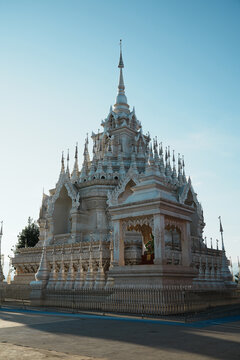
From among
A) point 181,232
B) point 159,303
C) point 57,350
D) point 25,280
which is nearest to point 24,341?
point 57,350

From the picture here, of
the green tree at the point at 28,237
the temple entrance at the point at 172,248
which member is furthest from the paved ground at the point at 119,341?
the green tree at the point at 28,237

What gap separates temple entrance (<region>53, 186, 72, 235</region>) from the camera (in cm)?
3250

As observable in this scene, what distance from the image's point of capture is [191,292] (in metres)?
13.4

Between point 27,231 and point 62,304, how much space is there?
36.3m

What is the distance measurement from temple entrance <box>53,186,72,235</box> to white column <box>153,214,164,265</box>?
18.7 m

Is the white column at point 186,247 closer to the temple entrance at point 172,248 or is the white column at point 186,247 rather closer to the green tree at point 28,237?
the temple entrance at point 172,248

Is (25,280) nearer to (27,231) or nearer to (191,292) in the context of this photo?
(191,292)

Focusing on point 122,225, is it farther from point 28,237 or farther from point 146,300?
point 28,237

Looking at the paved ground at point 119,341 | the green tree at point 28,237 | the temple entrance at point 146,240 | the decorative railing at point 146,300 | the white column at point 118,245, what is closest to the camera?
the paved ground at point 119,341

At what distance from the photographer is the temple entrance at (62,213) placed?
32500 millimetres

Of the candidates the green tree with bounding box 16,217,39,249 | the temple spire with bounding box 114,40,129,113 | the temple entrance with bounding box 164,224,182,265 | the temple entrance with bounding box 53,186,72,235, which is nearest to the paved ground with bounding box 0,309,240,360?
the temple entrance with bounding box 164,224,182,265

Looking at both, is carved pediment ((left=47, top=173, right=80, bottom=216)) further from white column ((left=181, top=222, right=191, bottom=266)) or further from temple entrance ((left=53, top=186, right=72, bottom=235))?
white column ((left=181, top=222, right=191, bottom=266))

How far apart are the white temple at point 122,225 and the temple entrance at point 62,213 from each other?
97 mm

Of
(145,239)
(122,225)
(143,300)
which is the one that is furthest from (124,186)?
(143,300)
